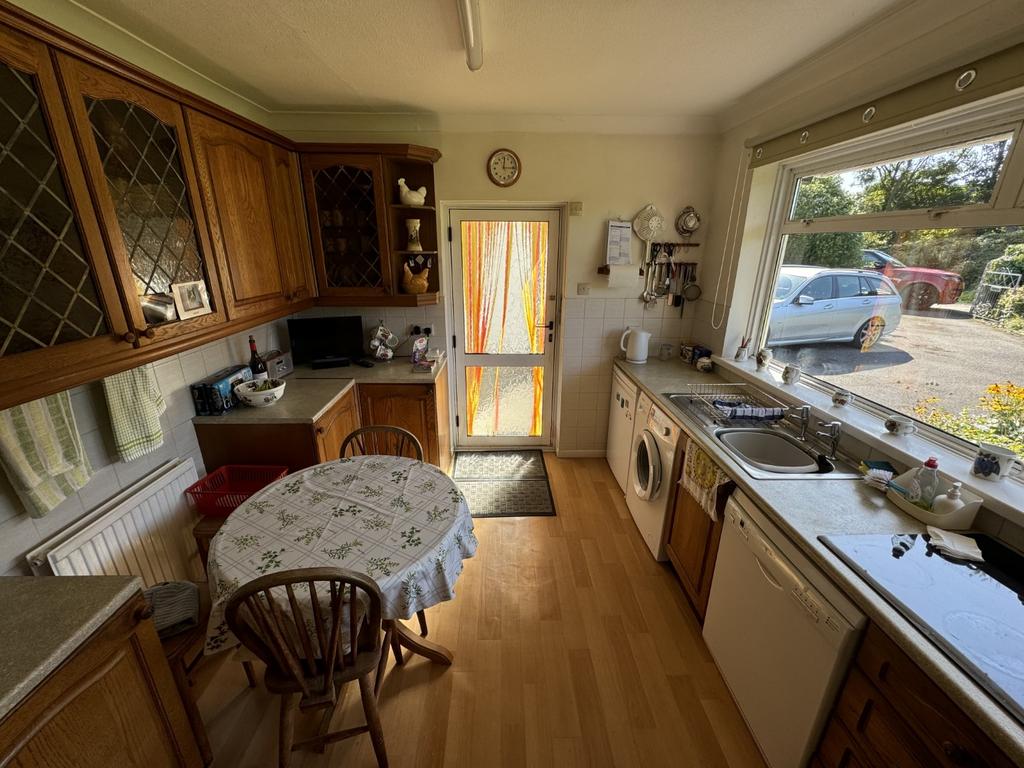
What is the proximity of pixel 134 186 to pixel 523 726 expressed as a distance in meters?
2.34

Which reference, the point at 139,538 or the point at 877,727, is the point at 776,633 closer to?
the point at 877,727

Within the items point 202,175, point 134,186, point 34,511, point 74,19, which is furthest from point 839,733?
point 74,19

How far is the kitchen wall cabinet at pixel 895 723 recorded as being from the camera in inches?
31.0

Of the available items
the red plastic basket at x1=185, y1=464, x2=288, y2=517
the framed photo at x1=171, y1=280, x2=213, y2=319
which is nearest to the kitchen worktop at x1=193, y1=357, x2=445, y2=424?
the red plastic basket at x1=185, y1=464, x2=288, y2=517

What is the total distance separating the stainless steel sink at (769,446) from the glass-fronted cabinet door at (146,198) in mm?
2224

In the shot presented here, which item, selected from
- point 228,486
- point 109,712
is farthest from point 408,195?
point 109,712

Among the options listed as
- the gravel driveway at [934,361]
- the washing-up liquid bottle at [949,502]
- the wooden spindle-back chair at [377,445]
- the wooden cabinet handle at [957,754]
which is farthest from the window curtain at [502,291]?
the wooden cabinet handle at [957,754]

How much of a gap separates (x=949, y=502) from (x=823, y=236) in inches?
55.6

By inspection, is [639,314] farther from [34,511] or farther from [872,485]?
[34,511]

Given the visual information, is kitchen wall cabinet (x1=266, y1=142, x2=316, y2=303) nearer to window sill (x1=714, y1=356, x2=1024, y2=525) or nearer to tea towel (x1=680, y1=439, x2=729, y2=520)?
tea towel (x1=680, y1=439, x2=729, y2=520)

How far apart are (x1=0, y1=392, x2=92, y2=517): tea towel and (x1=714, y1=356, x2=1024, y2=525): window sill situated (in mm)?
2786

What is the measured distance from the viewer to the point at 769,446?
1941 mm

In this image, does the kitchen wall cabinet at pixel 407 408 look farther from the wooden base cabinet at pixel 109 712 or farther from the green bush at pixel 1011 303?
the green bush at pixel 1011 303

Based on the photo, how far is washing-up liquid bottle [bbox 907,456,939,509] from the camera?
4.11 ft
